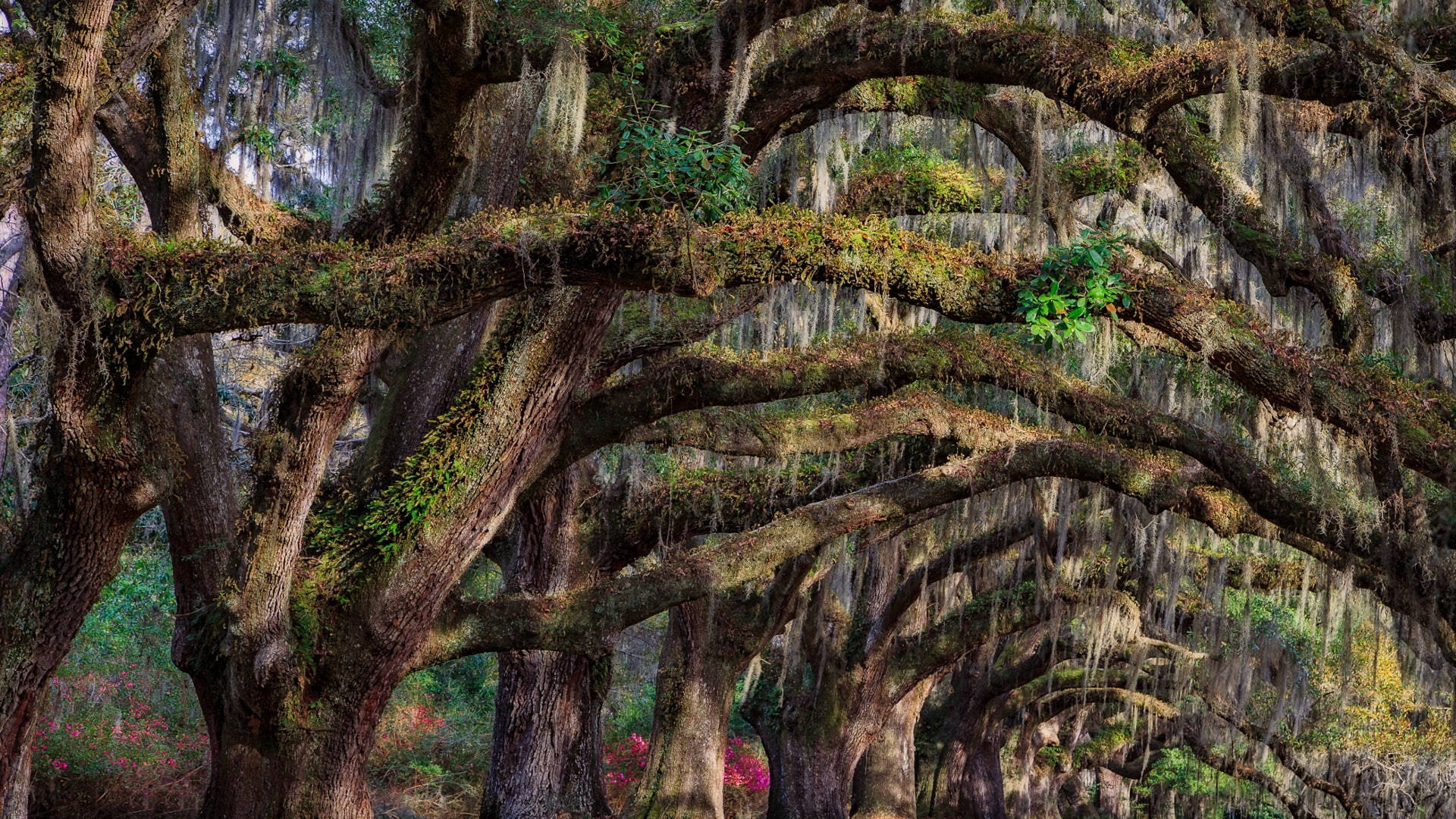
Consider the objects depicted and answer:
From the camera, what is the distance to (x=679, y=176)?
20.4ft

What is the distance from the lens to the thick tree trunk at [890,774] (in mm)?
16016

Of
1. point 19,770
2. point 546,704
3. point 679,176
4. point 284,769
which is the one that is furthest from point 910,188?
point 19,770

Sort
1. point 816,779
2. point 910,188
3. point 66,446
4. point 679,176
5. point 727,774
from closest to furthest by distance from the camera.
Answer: point 66,446 → point 679,176 → point 910,188 → point 816,779 → point 727,774

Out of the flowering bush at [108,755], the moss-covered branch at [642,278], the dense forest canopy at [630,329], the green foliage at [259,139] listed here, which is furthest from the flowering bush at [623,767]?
the moss-covered branch at [642,278]

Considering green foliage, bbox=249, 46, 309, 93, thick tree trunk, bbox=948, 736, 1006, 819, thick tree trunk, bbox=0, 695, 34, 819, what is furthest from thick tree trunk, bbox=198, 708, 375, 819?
thick tree trunk, bbox=948, 736, 1006, 819

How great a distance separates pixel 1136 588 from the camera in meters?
15.4

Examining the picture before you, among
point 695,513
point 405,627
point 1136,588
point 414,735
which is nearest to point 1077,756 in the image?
point 1136,588

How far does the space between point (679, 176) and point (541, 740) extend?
6.50 m

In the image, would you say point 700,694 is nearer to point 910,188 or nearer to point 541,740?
point 541,740

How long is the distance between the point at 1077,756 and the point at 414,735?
45.9ft

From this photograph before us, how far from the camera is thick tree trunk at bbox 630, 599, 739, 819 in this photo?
1189 centimetres

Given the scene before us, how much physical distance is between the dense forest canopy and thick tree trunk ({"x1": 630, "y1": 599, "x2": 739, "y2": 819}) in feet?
0.13

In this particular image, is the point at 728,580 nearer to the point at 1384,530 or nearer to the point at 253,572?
the point at 253,572

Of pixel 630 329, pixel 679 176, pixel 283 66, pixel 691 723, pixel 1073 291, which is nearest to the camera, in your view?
pixel 679 176
